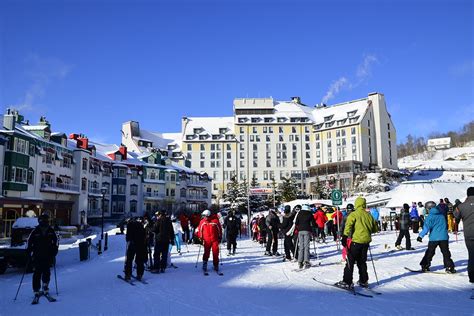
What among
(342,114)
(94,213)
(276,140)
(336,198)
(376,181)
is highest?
(342,114)

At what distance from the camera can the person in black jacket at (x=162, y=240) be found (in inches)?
444

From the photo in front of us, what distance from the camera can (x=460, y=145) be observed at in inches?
5891

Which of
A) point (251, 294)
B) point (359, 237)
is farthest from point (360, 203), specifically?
point (251, 294)

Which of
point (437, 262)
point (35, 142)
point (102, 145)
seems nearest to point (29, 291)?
point (437, 262)

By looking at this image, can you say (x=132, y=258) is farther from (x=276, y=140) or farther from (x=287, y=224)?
(x=276, y=140)

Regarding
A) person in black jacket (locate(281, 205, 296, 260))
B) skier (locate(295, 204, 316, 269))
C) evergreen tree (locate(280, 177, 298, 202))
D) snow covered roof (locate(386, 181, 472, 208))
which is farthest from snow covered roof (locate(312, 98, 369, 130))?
skier (locate(295, 204, 316, 269))

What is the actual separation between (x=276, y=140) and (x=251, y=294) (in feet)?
267

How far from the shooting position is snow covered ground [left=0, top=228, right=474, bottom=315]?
22.7 feet

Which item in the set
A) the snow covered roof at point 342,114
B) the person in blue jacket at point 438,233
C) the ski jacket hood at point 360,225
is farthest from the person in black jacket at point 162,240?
the snow covered roof at point 342,114

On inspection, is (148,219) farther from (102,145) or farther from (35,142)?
(102,145)

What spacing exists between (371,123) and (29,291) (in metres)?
80.4

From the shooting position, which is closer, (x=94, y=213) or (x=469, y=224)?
(x=469, y=224)

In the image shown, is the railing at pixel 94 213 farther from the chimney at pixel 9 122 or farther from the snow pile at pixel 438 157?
the snow pile at pixel 438 157

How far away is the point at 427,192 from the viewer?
51062 mm
